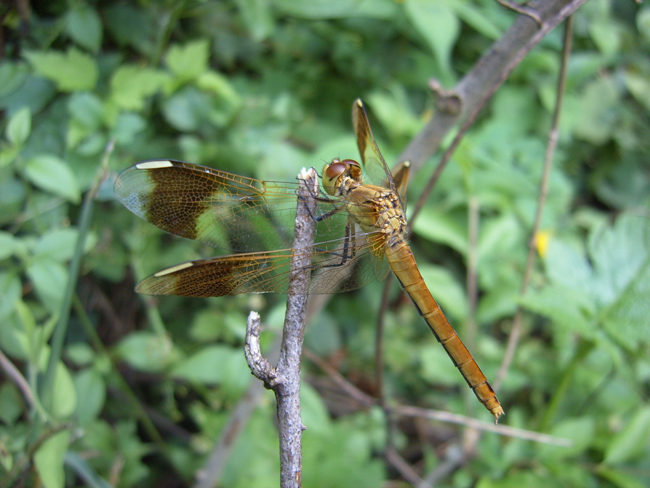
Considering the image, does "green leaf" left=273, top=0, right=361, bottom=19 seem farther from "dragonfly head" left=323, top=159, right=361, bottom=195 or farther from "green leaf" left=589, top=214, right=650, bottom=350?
"green leaf" left=589, top=214, right=650, bottom=350

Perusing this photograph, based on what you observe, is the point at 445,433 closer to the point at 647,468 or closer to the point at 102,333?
the point at 647,468

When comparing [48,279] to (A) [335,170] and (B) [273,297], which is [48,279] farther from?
(B) [273,297]

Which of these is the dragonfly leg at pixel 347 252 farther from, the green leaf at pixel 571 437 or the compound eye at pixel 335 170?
the green leaf at pixel 571 437

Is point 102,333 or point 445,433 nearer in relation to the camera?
point 102,333

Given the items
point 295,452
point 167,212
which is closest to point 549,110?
point 167,212

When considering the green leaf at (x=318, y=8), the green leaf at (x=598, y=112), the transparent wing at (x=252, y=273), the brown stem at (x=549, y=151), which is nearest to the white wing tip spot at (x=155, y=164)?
the transparent wing at (x=252, y=273)
